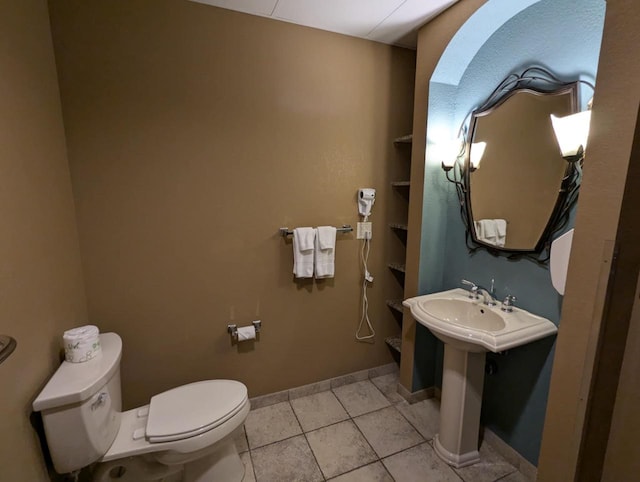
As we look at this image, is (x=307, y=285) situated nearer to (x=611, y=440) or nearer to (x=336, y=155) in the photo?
(x=336, y=155)

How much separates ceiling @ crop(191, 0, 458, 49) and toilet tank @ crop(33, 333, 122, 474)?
1.83 metres

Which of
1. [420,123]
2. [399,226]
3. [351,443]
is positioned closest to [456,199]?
[399,226]

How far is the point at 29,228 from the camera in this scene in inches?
44.1

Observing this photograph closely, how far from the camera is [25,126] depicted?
1.13 meters

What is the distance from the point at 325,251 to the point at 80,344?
1320 mm

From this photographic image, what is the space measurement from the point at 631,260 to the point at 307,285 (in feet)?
5.31

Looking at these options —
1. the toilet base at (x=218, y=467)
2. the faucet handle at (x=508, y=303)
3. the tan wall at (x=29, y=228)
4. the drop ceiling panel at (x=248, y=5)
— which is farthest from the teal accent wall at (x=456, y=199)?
the tan wall at (x=29, y=228)

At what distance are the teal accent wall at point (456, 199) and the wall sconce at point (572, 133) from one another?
0.54 feet

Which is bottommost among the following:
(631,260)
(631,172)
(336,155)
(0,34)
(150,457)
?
(150,457)

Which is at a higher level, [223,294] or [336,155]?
[336,155]

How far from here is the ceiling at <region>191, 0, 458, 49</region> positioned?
5.09 ft

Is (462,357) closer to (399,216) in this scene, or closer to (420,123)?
(399,216)

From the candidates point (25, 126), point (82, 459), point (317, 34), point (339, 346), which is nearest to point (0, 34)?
point (25, 126)

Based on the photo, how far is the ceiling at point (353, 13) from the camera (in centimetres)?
155
